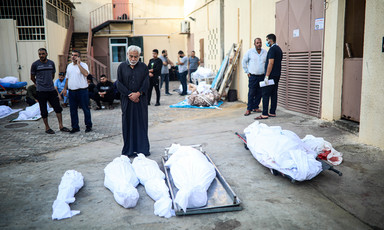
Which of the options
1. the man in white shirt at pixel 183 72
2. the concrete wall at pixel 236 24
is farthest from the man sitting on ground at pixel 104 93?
the concrete wall at pixel 236 24

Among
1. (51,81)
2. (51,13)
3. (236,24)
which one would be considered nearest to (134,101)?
(51,81)

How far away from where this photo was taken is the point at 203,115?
29.8ft

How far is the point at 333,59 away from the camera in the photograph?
6566 millimetres

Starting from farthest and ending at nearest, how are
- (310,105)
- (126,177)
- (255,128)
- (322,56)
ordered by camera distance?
1. (310,105)
2. (322,56)
3. (255,128)
4. (126,177)

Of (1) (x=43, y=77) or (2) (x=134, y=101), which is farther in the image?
(1) (x=43, y=77)

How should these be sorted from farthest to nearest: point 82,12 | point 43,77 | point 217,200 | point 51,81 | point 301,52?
point 82,12 < point 301,52 < point 51,81 < point 43,77 < point 217,200

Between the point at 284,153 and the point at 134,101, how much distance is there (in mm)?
2383

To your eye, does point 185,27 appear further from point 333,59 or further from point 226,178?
point 226,178

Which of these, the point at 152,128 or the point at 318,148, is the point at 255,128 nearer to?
the point at 318,148

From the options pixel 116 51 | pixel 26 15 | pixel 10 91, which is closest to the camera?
pixel 10 91

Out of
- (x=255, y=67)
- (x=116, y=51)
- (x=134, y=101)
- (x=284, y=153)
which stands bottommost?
(x=284, y=153)

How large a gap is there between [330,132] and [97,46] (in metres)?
18.4

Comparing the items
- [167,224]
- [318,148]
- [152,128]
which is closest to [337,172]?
[318,148]

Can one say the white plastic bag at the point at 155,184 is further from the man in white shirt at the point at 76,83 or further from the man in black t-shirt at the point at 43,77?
the man in black t-shirt at the point at 43,77
